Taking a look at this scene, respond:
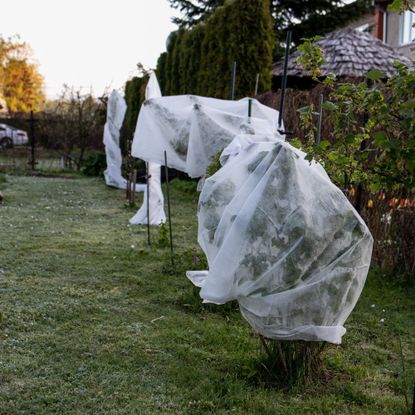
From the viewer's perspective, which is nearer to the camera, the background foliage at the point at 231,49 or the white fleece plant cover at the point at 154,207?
the white fleece plant cover at the point at 154,207

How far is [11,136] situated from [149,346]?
2012 centimetres

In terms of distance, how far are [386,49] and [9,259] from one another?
11.8 metres

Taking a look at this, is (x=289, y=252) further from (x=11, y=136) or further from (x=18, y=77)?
(x=18, y=77)

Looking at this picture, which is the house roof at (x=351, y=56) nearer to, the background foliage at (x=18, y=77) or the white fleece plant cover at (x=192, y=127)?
the white fleece plant cover at (x=192, y=127)

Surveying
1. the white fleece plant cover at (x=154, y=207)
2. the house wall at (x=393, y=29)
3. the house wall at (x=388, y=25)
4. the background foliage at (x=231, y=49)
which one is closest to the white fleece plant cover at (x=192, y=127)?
the white fleece plant cover at (x=154, y=207)

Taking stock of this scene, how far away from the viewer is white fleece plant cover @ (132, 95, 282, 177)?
17.5ft

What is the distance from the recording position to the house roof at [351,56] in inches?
524

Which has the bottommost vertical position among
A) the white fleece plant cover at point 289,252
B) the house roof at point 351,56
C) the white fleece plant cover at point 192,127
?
the white fleece plant cover at point 289,252

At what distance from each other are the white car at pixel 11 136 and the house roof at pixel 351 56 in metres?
11.7

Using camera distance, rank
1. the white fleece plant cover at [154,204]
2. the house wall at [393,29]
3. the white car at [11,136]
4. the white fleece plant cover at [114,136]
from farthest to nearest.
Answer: the white car at [11,136] → the house wall at [393,29] → the white fleece plant cover at [114,136] → the white fleece plant cover at [154,204]

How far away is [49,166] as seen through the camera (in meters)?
19.4

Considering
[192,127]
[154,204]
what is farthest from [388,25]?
[192,127]

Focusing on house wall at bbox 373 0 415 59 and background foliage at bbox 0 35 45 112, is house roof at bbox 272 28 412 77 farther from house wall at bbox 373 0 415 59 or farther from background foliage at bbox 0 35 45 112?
background foliage at bbox 0 35 45 112

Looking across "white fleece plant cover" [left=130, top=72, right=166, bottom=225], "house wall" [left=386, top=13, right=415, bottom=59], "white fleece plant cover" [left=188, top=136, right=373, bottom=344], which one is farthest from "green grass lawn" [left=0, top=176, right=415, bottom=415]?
"house wall" [left=386, top=13, right=415, bottom=59]
